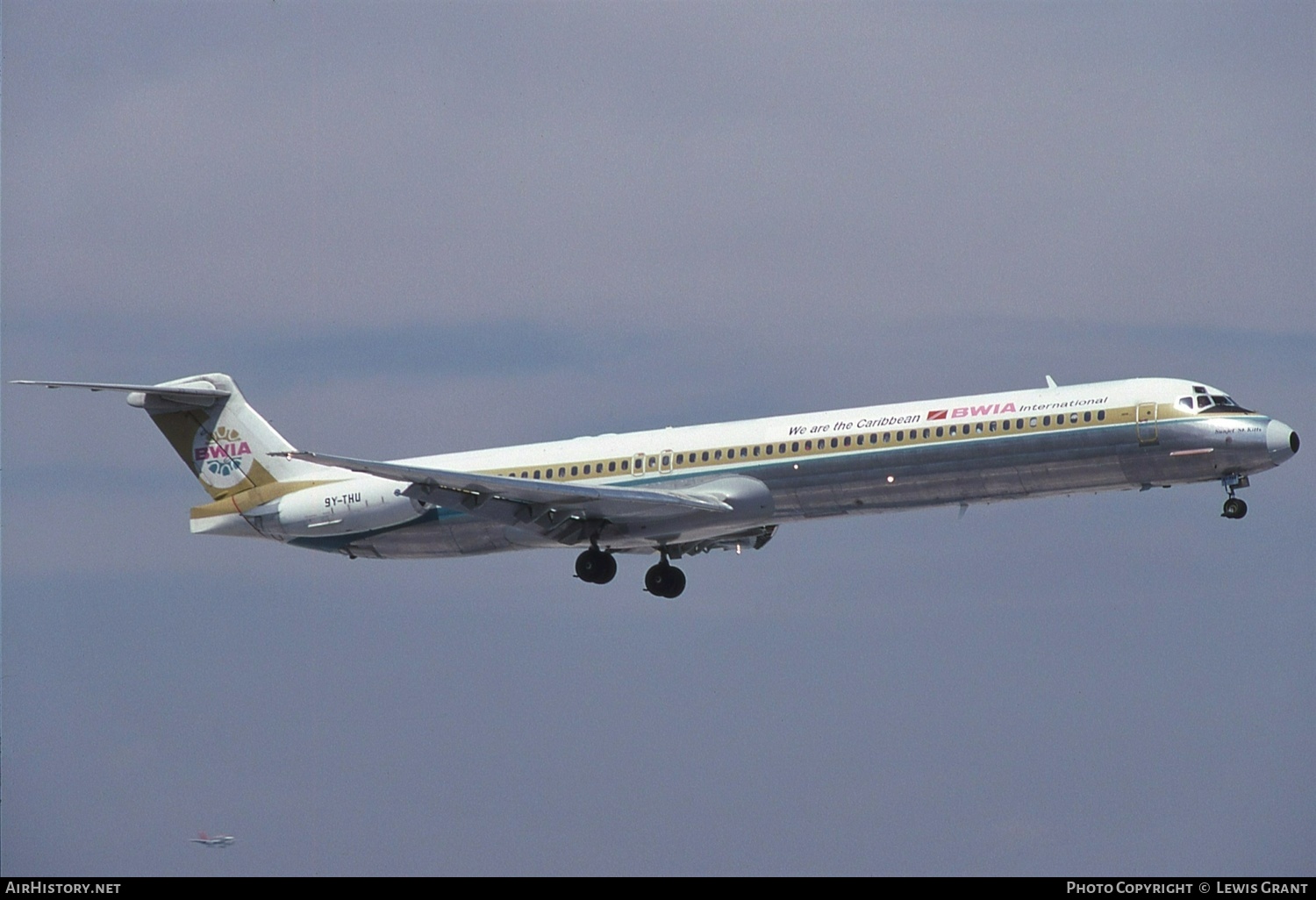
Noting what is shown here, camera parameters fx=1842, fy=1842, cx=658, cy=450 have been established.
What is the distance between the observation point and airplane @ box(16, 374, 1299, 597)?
1684 inches

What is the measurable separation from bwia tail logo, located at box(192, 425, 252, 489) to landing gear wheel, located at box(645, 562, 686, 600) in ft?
40.1

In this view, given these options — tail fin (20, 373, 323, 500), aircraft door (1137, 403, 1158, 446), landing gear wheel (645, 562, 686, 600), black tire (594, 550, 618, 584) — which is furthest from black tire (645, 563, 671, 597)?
aircraft door (1137, 403, 1158, 446)

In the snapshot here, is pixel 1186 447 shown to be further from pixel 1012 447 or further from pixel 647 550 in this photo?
pixel 647 550

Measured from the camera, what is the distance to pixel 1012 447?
142 feet

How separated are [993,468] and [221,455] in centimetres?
2290

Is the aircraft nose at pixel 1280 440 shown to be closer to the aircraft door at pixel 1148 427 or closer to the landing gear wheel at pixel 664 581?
the aircraft door at pixel 1148 427

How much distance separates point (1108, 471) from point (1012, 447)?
7.56 feet

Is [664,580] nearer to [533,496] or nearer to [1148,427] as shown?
[533,496]

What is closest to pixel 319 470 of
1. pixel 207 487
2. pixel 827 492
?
pixel 207 487

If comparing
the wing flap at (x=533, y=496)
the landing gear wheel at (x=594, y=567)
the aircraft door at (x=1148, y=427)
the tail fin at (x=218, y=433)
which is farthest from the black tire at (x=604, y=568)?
the aircraft door at (x=1148, y=427)

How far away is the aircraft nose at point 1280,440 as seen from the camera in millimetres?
42250

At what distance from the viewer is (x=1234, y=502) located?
140ft

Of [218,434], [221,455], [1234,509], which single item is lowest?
[1234,509]

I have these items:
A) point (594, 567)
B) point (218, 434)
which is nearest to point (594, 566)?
point (594, 567)
